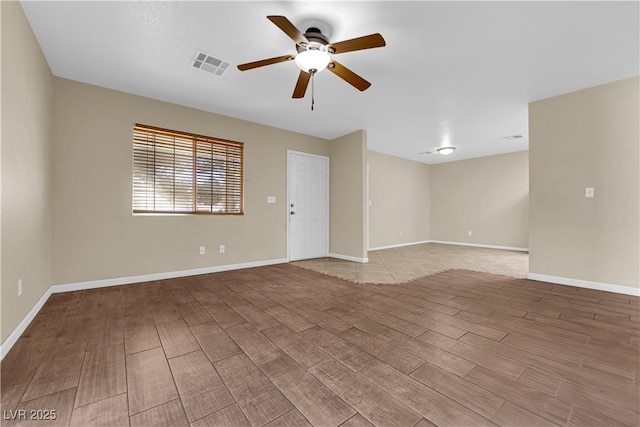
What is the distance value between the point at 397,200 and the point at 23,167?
7.21 m

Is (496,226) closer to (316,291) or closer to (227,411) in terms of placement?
(316,291)

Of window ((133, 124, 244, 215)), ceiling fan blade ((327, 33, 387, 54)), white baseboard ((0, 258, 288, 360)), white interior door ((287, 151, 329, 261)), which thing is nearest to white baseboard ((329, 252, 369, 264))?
white interior door ((287, 151, 329, 261))

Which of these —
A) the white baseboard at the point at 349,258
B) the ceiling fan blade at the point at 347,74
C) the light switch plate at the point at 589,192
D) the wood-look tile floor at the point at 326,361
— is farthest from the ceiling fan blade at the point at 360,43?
the white baseboard at the point at 349,258

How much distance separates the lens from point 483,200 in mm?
7406

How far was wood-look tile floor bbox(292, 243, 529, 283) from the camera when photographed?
4027 mm

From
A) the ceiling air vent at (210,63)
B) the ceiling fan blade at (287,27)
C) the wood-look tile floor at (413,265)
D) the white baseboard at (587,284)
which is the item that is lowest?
the wood-look tile floor at (413,265)

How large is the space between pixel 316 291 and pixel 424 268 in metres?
2.38

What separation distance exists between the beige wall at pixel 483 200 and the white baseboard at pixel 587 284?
3.55 meters

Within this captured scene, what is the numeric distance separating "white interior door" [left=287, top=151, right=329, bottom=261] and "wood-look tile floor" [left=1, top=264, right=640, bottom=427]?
2.38m

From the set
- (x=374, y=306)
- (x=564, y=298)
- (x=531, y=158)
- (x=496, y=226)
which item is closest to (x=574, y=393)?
(x=374, y=306)

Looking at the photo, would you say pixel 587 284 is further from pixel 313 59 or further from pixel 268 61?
pixel 268 61

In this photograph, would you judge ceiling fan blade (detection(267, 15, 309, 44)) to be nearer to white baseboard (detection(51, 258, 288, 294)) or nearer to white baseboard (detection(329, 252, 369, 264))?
white baseboard (detection(51, 258, 288, 294))

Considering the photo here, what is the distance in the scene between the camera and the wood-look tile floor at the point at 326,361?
1238 millimetres

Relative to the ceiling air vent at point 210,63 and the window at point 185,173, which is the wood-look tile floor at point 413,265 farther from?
the ceiling air vent at point 210,63
